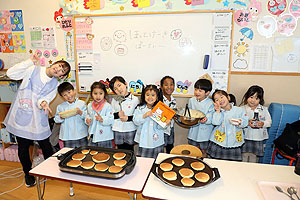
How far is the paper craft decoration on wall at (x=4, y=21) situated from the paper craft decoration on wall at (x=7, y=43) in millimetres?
91

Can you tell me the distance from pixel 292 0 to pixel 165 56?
1526mm

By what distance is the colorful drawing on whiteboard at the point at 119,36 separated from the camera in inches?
107

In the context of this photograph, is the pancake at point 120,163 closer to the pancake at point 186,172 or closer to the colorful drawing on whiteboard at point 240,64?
the pancake at point 186,172

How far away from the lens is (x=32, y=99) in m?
2.26

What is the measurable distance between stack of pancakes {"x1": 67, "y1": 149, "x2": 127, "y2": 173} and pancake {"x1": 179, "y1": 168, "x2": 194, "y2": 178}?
0.40 m

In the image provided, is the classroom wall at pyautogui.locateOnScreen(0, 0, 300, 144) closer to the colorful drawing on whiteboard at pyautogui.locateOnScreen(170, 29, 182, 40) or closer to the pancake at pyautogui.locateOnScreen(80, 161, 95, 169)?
the colorful drawing on whiteboard at pyautogui.locateOnScreen(170, 29, 182, 40)

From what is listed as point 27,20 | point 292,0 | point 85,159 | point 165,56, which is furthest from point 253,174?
point 27,20

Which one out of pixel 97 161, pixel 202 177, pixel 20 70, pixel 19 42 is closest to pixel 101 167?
pixel 97 161

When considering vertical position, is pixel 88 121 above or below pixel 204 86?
below

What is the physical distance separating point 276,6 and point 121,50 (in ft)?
6.29

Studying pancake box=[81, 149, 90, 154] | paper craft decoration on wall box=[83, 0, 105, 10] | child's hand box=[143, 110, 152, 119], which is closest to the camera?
pancake box=[81, 149, 90, 154]

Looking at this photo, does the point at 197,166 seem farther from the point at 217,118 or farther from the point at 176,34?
the point at 176,34

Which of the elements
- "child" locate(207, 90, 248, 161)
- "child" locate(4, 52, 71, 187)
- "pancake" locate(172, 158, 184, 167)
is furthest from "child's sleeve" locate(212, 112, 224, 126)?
"child" locate(4, 52, 71, 187)

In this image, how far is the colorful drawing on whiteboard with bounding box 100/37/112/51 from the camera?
278 cm
